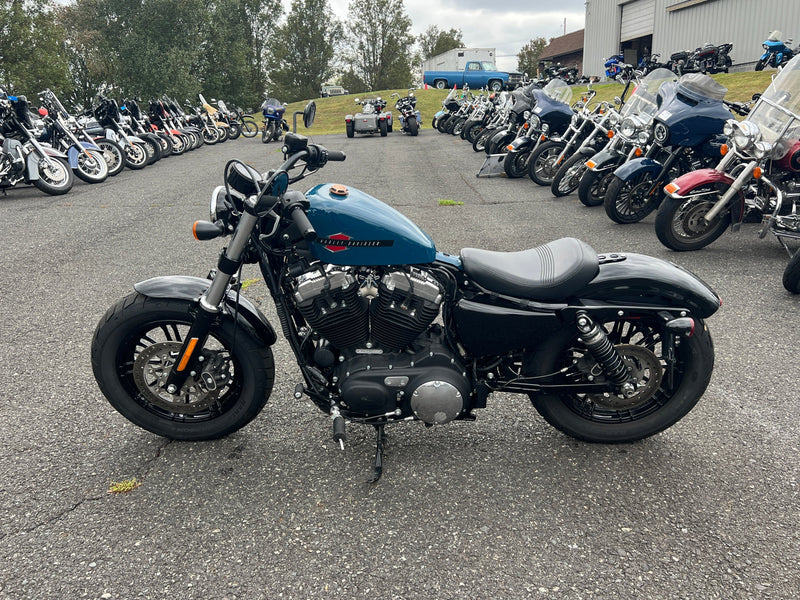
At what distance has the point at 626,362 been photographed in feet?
8.99

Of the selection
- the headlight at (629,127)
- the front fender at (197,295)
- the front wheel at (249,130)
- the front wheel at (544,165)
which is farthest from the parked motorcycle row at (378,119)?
the front fender at (197,295)

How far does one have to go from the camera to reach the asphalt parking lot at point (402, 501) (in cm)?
218

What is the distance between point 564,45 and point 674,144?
Result: 54517mm

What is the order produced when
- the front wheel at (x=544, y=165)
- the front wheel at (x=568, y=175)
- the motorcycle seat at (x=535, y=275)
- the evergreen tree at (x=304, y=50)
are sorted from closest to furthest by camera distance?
the motorcycle seat at (x=535, y=275)
the front wheel at (x=568, y=175)
the front wheel at (x=544, y=165)
the evergreen tree at (x=304, y=50)

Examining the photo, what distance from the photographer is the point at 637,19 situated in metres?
33.3

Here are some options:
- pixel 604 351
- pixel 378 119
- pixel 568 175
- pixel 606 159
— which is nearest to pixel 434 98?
pixel 378 119

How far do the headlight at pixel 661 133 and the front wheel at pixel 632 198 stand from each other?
15.4 inches

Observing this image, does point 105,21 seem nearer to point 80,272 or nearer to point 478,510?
point 80,272

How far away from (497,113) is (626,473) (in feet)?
50.8

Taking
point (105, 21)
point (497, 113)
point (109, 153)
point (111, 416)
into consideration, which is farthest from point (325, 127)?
point (111, 416)

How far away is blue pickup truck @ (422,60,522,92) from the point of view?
40.5 metres

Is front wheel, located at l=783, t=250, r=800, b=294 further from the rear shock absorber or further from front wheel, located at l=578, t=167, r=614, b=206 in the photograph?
front wheel, located at l=578, t=167, r=614, b=206

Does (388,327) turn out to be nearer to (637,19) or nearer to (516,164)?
(516,164)

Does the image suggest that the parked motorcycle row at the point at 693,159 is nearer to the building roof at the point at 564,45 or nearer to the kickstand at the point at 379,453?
the kickstand at the point at 379,453
